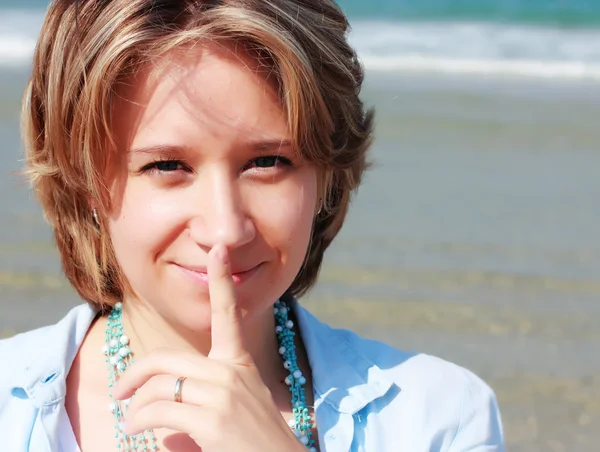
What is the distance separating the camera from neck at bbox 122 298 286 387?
2.32 m

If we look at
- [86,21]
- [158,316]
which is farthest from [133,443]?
[86,21]

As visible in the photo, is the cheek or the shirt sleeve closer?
the cheek

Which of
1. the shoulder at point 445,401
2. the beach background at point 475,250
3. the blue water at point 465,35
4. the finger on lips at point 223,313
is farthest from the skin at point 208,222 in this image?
the blue water at point 465,35

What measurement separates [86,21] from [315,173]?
0.66 m

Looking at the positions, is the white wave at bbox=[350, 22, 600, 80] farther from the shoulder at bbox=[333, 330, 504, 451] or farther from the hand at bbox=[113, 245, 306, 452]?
the hand at bbox=[113, 245, 306, 452]

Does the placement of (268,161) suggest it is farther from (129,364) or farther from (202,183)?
(129,364)

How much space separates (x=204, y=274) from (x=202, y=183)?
21cm

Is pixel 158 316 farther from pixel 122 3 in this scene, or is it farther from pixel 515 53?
pixel 515 53

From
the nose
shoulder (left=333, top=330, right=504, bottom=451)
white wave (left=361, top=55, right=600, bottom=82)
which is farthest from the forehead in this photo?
white wave (left=361, top=55, right=600, bottom=82)

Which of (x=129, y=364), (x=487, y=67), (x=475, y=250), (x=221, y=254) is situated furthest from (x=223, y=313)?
(x=487, y=67)

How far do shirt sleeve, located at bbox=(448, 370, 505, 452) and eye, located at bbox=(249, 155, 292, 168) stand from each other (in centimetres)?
79

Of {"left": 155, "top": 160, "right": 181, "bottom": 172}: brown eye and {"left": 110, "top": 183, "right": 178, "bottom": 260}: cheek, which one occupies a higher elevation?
{"left": 155, "top": 160, "right": 181, "bottom": 172}: brown eye

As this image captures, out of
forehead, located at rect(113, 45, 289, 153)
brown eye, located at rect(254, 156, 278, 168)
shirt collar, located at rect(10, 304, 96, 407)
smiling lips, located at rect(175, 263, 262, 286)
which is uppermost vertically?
forehead, located at rect(113, 45, 289, 153)

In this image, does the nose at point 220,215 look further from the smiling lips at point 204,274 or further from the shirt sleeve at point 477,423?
the shirt sleeve at point 477,423
